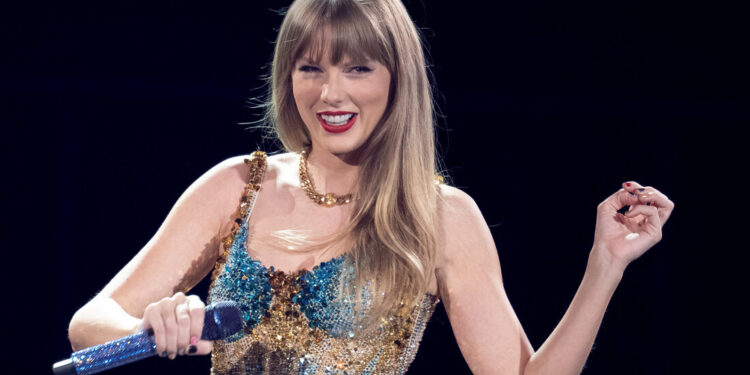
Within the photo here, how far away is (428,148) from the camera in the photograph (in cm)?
155

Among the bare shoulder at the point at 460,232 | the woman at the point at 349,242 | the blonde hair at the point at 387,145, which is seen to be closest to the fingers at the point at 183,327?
the woman at the point at 349,242

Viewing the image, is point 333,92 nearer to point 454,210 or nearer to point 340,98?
point 340,98

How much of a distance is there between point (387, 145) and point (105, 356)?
2.36 ft

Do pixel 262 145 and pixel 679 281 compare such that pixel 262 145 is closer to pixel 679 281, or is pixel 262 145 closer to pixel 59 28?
pixel 59 28

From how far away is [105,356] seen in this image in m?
0.95

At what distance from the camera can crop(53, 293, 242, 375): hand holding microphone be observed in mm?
946

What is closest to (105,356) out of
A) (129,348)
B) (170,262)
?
(129,348)

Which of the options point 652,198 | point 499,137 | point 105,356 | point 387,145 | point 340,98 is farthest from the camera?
point 499,137

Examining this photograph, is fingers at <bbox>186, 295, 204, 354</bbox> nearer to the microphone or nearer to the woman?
the microphone

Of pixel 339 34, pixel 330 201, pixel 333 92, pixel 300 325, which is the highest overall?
pixel 339 34

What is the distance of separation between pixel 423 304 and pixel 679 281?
3.61ft

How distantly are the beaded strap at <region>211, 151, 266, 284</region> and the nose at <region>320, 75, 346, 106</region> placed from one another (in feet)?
0.79

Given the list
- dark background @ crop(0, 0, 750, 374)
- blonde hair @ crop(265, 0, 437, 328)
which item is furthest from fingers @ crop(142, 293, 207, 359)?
dark background @ crop(0, 0, 750, 374)

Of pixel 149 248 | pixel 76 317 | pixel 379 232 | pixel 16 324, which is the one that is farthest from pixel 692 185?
pixel 16 324
